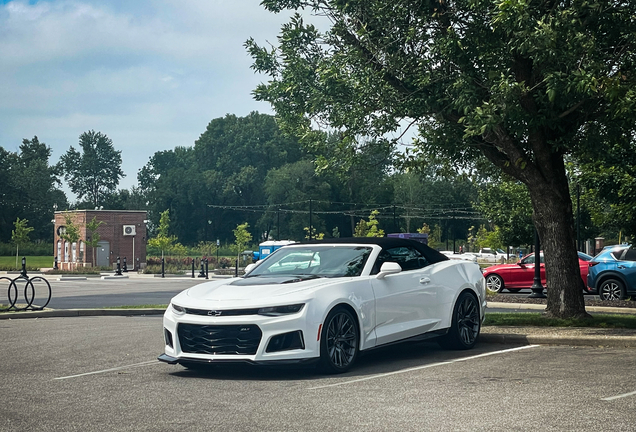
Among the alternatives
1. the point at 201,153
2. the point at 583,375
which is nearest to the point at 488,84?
the point at 583,375

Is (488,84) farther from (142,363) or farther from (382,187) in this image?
(382,187)

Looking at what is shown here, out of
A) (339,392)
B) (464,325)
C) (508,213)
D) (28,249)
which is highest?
(508,213)

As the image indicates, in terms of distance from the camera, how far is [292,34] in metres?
14.3

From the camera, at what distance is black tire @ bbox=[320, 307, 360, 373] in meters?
8.62

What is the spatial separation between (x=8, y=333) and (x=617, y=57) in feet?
36.0

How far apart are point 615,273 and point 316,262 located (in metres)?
15.7

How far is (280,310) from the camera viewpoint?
8.52 m

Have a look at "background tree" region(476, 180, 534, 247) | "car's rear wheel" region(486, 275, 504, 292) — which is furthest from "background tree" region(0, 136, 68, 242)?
"car's rear wheel" region(486, 275, 504, 292)

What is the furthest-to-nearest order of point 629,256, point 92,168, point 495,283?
point 92,168 < point 495,283 < point 629,256

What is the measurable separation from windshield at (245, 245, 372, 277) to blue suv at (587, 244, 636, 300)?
1504cm

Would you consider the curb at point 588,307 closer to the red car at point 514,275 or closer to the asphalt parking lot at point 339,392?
the red car at point 514,275

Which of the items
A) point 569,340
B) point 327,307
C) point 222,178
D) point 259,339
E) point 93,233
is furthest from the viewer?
point 222,178

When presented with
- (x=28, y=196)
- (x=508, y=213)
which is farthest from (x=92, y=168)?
(x=508, y=213)

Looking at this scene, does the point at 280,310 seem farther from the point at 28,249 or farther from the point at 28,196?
the point at 28,196
